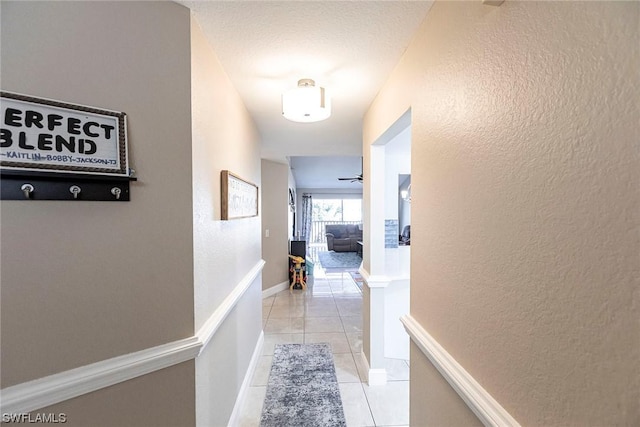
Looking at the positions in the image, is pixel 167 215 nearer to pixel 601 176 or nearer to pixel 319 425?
pixel 601 176

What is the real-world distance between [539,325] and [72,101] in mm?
1465

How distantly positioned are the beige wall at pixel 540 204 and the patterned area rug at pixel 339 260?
6384 millimetres

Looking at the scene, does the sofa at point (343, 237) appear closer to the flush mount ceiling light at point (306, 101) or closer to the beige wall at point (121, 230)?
the flush mount ceiling light at point (306, 101)

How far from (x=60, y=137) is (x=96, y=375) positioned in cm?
78

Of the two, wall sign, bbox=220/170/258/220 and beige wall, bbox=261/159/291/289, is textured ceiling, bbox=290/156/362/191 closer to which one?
beige wall, bbox=261/159/291/289

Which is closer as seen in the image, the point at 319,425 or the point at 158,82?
the point at 158,82

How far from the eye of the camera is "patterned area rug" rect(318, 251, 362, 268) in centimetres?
744

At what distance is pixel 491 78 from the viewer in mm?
783

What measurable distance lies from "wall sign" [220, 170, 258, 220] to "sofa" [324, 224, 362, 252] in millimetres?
7809

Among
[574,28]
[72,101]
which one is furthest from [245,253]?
[574,28]

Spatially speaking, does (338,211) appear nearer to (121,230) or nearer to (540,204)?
(121,230)

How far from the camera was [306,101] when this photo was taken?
1573 mm

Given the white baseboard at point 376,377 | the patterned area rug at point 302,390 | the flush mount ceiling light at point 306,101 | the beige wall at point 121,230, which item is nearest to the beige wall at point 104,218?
the beige wall at point 121,230

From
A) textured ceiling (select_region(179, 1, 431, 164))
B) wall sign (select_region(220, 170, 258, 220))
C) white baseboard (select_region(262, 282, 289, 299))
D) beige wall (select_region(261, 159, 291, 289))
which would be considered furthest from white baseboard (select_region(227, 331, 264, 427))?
textured ceiling (select_region(179, 1, 431, 164))
